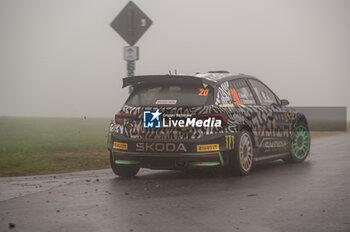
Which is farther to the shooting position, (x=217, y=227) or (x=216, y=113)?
(x=216, y=113)

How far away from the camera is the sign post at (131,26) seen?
1369 centimetres

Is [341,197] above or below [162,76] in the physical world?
below

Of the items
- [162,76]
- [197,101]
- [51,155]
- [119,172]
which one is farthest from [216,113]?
[51,155]

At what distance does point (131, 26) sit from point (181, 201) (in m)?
6.46

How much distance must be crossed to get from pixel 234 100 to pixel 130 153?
6.44 feet

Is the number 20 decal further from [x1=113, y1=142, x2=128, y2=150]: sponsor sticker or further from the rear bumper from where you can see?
[x1=113, y1=142, x2=128, y2=150]: sponsor sticker

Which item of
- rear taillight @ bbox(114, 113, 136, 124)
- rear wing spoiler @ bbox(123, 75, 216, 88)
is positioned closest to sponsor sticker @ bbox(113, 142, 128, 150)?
rear taillight @ bbox(114, 113, 136, 124)

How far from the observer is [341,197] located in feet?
27.0

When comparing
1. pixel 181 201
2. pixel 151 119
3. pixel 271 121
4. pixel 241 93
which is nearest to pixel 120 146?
pixel 151 119

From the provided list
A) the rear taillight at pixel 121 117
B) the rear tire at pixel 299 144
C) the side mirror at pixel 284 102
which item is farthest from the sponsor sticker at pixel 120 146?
the rear tire at pixel 299 144

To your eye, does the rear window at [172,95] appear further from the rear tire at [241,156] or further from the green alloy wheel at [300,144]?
the green alloy wheel at [300,144]

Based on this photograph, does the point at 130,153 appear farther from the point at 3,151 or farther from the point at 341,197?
the point at 3,151

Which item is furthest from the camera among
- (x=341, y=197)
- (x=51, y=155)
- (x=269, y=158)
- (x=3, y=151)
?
(x=3, y=151)

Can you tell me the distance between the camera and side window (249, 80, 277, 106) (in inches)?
468
